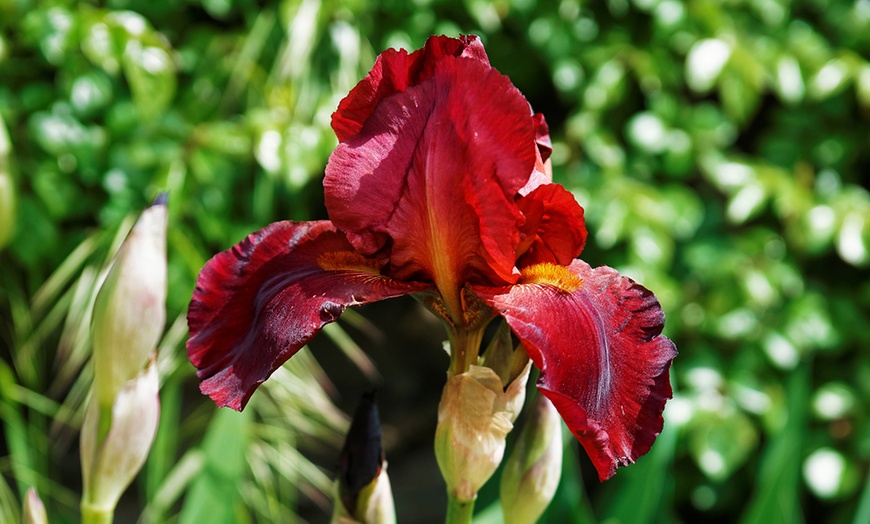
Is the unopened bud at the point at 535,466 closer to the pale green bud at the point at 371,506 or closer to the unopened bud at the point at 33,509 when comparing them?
the pale green bud at the point at 371,506

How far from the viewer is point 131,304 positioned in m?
0.61

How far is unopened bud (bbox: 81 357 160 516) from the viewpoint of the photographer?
0.63m

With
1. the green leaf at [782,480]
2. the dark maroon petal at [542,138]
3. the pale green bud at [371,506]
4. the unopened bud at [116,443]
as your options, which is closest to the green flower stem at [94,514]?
the unopened bud at [116,443]

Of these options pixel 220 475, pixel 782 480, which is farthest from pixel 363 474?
pixel 782 480

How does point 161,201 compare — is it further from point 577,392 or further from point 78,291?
point 78,291

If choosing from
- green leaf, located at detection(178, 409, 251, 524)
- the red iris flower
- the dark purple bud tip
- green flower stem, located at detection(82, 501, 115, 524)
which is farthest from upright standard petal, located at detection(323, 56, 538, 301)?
green leaf, located at detection(178, 409, 251, 524)

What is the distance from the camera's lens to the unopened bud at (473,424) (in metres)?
0.55

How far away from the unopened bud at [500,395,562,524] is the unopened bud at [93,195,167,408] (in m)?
0.29

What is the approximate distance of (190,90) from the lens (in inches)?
65.1

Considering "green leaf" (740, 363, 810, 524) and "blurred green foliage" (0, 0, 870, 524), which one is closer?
"green leaf" (740, 363, 810, 524)

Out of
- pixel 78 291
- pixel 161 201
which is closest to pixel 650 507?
pixel 161 201

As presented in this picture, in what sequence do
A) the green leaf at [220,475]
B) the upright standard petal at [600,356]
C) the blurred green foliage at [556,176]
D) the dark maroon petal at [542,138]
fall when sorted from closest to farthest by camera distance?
1. the upright standard petal at [600,356]
2. the dark maroon petal at [542,138]
3. the green leaf at [220,475]
4. the blurred green foliage at [556,176]

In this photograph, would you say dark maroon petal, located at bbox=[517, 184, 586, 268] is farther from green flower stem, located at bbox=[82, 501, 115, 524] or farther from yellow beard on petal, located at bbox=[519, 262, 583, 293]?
green flower stem, located at bbox=[82, 501, 115, 524]

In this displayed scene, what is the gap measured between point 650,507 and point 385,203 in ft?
2.21
